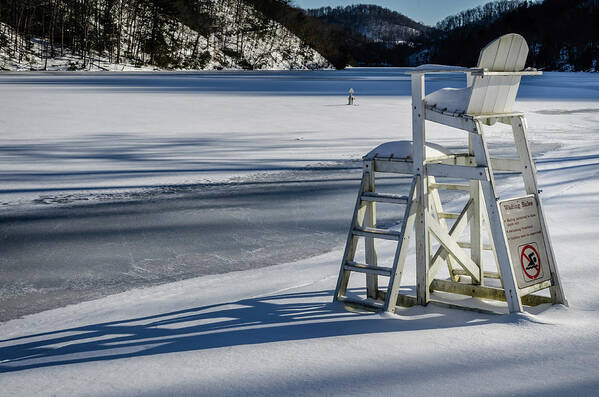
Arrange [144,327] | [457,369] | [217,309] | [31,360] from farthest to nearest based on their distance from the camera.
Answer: [217,309]
[144,327]
[31,360]
[457,369]

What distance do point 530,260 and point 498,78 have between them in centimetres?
113

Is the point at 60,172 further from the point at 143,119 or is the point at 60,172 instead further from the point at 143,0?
the point at 143,0

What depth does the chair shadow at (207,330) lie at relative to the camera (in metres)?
3.81

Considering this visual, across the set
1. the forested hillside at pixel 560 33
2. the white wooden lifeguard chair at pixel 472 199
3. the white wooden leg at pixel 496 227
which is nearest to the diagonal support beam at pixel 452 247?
the white wooden lifeguard chair at pixel 472 199

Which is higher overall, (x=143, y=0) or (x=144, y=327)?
(x=143, y=0)

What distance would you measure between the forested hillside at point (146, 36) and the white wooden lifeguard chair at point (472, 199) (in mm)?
79498

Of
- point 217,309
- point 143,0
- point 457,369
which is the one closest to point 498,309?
point 457,369

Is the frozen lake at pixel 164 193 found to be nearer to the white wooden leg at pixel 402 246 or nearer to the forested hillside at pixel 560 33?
the white wooden leg at pixel 402 246

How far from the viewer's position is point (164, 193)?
372 inches

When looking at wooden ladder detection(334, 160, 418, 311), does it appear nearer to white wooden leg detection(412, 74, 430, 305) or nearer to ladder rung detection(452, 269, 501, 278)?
white wooden leg detection(412, 74, 430, 305)

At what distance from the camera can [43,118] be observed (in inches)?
764

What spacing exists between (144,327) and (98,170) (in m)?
7.56

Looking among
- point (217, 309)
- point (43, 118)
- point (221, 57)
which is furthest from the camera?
point (221, 57)

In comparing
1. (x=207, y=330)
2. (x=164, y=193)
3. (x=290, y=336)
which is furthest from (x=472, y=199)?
(x=164, y=193)
